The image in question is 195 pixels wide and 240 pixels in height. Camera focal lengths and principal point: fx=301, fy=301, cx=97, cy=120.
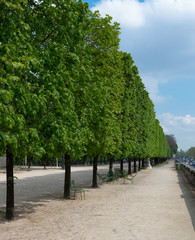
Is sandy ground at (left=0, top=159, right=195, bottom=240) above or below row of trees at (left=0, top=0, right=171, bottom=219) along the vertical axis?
below

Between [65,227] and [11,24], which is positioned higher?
[11,24]

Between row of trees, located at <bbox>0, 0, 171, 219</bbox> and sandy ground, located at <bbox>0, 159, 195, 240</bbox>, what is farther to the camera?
sandy ground, located at <bbox>0, 159, 195, 240</bbox>

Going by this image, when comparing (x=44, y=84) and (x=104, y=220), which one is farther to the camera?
(x=104, y=220)

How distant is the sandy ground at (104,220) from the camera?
876 centimetres

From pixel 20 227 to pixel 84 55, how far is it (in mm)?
8223

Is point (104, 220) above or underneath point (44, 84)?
underneath

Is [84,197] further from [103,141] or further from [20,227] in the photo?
[20,227]

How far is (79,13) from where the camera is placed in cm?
1272

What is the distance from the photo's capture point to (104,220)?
10.6 m

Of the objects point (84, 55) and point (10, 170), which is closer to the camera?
point (10, 170)

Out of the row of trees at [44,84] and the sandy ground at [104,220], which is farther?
the sandy ground at [104,220]

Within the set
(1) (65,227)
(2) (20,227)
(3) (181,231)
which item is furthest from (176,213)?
(2) (20,227)

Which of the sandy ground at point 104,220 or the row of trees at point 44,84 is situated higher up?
the row of trees at point 44,84

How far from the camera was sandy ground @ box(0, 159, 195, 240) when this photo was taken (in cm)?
876
